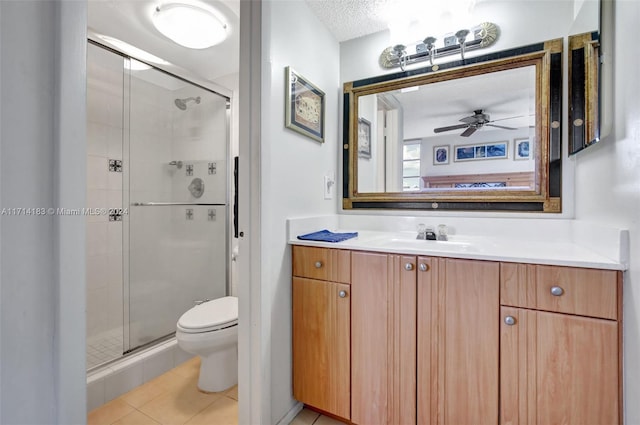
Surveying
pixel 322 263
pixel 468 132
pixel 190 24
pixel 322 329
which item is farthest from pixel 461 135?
pixel 190 24

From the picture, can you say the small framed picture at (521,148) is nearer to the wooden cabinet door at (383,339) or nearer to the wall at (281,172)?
the wooden cabinet door at (383,339)

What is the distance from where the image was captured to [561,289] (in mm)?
970

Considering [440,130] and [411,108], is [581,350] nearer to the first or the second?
[440,130]

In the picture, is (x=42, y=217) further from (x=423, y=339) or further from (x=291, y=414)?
(x=291, y=414)

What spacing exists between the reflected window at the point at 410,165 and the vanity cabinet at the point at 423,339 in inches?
26.8

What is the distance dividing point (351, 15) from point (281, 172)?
1.08 meters

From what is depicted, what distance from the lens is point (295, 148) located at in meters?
1.51

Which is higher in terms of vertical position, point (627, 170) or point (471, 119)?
point (471, 119)

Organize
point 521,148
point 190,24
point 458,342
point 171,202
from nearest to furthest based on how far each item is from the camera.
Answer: point 458,342
point 521,148
point 190,24
point 171,202

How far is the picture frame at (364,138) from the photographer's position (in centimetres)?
190

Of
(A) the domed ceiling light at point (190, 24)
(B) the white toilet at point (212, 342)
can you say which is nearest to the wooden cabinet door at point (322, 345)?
(B) the white toilet at point (212, 342)

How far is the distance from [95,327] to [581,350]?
245cm

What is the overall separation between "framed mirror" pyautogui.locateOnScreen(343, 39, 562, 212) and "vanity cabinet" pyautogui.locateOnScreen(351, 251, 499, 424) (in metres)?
0.65

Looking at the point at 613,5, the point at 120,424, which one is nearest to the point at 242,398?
the point at 120,424
